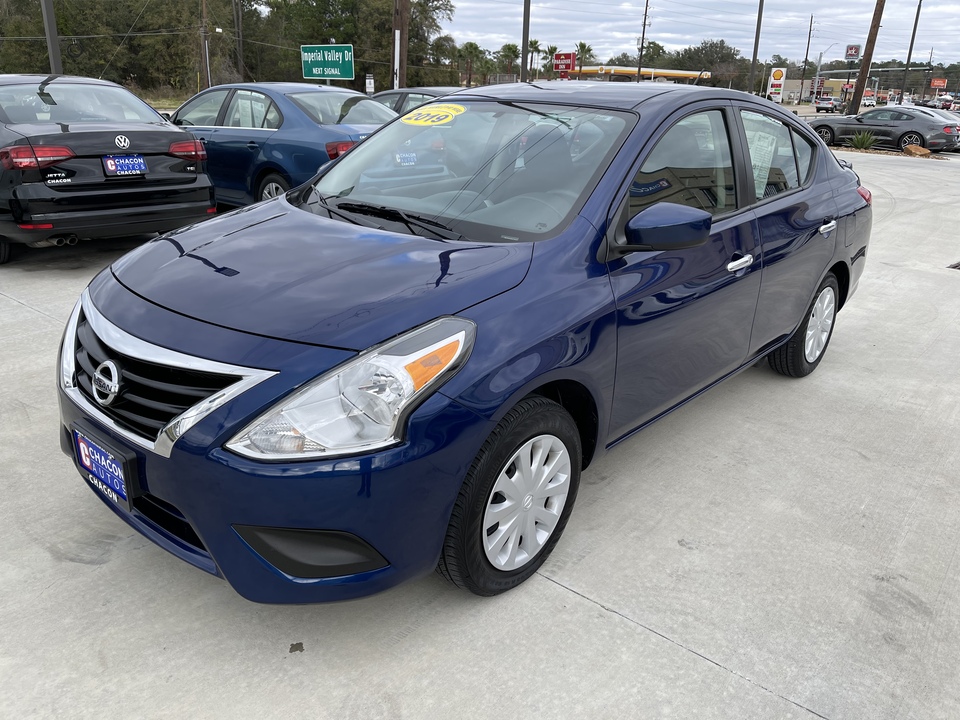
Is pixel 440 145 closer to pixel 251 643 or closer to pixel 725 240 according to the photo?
Result: pixel 725 240

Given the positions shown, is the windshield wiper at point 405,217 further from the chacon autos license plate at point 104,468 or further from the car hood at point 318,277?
the chacon autos license plate at point 104,468

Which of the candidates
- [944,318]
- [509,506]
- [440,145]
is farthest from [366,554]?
[944,318]

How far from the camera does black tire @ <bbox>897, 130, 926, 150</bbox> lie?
23.6 m

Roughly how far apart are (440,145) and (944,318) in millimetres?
4726

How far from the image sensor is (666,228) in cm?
271

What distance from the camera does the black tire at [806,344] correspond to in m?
4.45

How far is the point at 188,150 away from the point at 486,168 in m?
4.18

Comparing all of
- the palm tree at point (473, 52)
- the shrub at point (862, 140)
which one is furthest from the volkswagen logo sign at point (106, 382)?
the palm tree at point (473, 52)

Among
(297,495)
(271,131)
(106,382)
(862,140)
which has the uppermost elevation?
(271,131)

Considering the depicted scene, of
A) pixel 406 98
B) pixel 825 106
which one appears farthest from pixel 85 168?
pixel 825 106

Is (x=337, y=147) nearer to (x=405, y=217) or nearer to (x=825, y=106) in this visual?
(x=405, y=217)

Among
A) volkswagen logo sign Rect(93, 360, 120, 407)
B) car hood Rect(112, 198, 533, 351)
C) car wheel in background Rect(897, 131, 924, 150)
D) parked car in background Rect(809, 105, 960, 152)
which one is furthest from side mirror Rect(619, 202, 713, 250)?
car wheel in background Rect(897, 131, 924, 150)

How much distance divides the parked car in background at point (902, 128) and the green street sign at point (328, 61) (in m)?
17.4

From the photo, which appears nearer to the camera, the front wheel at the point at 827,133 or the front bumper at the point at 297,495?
the front bumper at the point at 297,495
